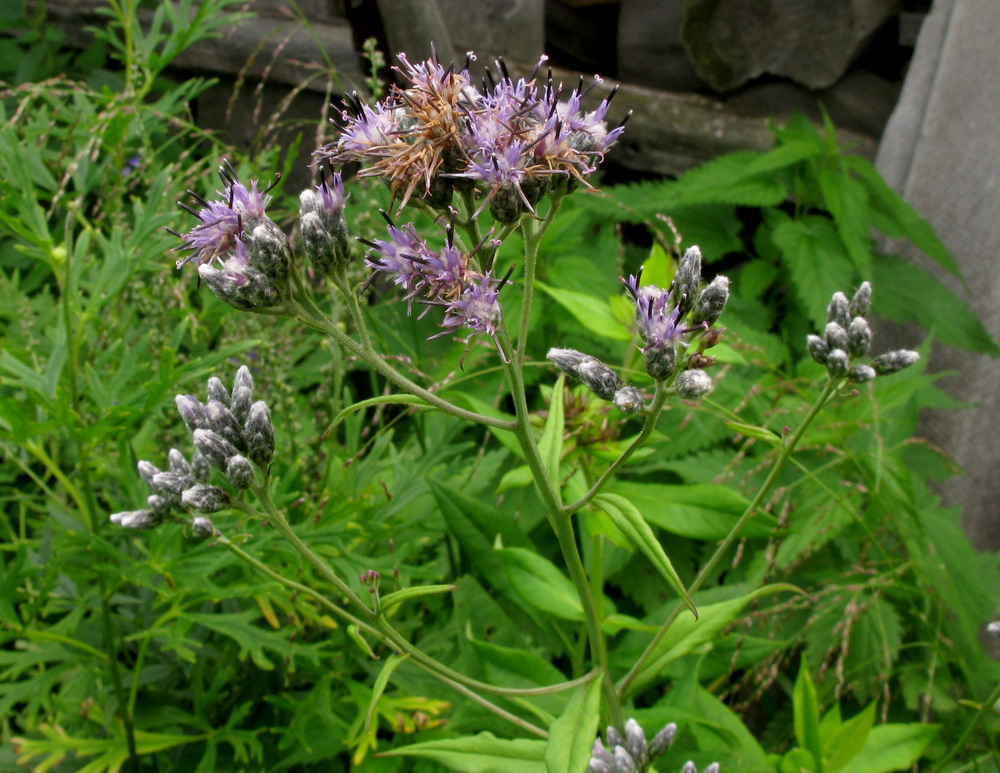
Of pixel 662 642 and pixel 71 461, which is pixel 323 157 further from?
pixel 71 461

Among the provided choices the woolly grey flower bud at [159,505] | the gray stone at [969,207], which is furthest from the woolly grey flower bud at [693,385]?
the gray stone at [969,207]

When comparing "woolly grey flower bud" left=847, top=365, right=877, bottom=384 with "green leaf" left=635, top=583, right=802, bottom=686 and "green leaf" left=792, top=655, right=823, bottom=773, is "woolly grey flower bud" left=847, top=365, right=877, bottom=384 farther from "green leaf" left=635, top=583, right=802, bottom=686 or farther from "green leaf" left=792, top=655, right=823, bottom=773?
"green leaf" left=792, top=655, right=823, bottom=773

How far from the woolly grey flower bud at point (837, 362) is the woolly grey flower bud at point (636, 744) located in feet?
1.72

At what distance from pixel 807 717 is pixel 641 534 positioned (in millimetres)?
655

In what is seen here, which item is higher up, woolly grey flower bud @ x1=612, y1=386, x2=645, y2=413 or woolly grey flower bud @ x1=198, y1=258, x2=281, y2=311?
woolly grey flower bud @ x1=198, y1=258, x2=281, y2=311

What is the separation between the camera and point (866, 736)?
1366 mm

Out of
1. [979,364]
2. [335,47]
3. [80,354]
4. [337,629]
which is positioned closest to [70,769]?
[337,629]

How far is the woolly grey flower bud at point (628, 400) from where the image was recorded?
949 mm

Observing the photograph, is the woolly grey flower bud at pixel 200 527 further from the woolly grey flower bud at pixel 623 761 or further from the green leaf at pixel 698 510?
the green leaf at pixel 698 510

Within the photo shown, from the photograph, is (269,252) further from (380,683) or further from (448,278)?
(380,683)

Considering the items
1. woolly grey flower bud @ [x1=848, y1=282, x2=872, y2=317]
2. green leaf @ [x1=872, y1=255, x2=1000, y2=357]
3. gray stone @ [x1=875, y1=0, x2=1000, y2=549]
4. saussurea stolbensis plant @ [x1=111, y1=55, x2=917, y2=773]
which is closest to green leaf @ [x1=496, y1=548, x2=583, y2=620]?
saussurea stolbensis plant @ [x1=111, y1=55, x2=917, y2=773]

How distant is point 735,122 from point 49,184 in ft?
8.27

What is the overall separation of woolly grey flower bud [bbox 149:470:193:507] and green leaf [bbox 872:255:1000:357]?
1978 millimetres

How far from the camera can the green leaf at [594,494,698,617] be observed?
880mm
